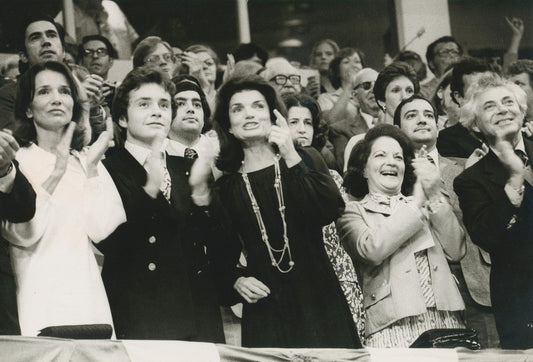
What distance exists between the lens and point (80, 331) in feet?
14.5

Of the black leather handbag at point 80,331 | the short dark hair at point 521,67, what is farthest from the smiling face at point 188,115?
the short dark hair at point 521,67

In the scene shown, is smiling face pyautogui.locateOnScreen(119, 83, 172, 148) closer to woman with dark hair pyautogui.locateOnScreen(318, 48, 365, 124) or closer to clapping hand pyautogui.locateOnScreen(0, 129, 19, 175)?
clapping hand pyautogui.locateOnScreen(0, 129, 19, 175)

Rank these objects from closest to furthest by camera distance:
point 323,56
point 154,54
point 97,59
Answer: point 97,59 < point 154,54 < point 323,56

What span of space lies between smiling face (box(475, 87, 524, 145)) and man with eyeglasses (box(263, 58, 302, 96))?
1054mm

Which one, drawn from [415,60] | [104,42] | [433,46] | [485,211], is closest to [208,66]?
[104,42]

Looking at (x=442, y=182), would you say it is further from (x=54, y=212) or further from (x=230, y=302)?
(x=54, y=212)

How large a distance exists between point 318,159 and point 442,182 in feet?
2.60

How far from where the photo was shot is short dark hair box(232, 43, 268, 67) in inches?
249

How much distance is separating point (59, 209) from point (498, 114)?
8.45 ft

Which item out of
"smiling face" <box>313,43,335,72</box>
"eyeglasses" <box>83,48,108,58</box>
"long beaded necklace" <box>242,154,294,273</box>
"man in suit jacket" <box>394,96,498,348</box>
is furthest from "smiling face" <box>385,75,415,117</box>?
"eyeglasses" <box>83,48,108,58</box>

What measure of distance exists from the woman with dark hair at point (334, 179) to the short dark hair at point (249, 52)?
49cm

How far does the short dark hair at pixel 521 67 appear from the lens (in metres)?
6.61

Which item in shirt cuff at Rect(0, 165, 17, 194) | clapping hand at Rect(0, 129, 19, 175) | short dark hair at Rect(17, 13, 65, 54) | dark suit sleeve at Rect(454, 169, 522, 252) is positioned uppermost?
short dark hair at Rect(17, 13, 65, 54)

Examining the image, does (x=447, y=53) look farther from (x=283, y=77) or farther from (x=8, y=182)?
(x=8, y=182)
